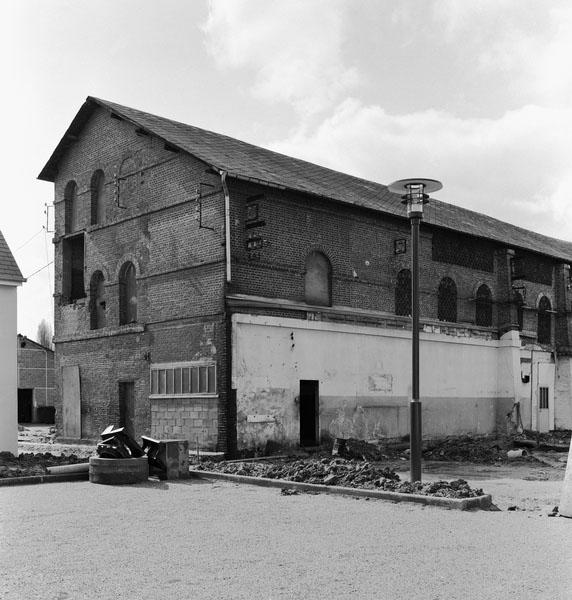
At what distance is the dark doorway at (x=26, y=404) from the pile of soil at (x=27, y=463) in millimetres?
33029

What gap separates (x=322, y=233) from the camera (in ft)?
71.7

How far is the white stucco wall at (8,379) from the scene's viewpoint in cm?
1862

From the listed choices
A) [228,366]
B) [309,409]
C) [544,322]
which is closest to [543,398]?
[544,322]

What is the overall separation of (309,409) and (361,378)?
199 cm

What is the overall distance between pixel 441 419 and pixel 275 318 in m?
8.00

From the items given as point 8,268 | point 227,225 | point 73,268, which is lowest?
point 8,268

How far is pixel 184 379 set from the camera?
66.1ft

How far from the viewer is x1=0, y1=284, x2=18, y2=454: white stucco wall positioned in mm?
18625

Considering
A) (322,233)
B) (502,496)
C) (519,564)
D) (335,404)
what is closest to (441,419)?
(335,404)

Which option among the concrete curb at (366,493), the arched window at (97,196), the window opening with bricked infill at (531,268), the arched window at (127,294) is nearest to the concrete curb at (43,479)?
the concrete curb at (366,493)

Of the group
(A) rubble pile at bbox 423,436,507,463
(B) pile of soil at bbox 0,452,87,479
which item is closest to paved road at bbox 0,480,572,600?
(B) pile of soil at bbox 0,452,87,479

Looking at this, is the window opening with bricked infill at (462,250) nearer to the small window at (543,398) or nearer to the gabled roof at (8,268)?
the small window at (543,398)

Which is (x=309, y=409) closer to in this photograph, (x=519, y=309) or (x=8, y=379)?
(x=8, y=379)

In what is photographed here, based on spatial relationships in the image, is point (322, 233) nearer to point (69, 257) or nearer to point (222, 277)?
point (222, 277)
